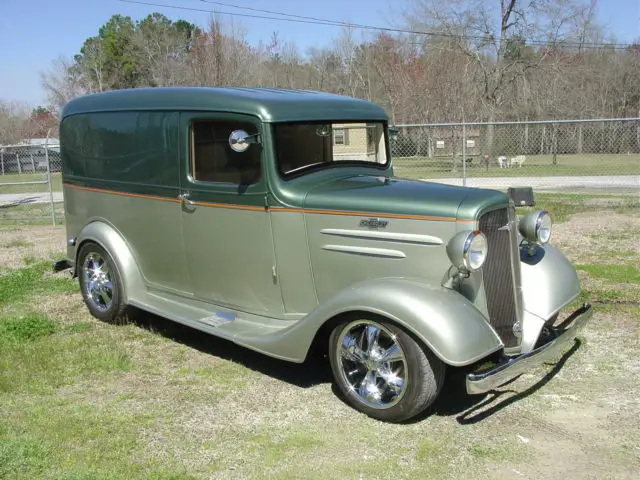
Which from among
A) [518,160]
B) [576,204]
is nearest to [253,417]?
[576,204]

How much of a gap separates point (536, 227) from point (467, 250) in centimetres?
115

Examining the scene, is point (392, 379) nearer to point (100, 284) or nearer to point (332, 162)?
point (332, 162)

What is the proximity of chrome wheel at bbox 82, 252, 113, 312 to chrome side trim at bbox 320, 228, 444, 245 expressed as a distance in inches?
100

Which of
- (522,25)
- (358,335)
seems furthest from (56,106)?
(358,335)

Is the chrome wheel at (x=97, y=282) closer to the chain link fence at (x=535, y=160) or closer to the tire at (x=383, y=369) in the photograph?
the tire at (x=383, y=369)

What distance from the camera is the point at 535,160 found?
2106 cm

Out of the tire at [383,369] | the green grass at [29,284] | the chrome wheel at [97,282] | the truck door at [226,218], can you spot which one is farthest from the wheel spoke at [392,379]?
the green grass at [29,284]

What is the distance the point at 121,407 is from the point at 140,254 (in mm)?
1660

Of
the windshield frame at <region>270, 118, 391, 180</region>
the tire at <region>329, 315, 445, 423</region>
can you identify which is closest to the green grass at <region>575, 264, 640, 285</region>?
the windshield frame at <region>270, 118, 391, 180</region>

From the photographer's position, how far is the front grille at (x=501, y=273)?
149 inches

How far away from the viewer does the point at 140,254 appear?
210 inches

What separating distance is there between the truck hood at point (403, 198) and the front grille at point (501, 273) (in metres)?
0.13

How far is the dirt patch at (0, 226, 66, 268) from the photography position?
8842 millimetres

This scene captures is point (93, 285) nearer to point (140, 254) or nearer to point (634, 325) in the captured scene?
point (140, 254)
